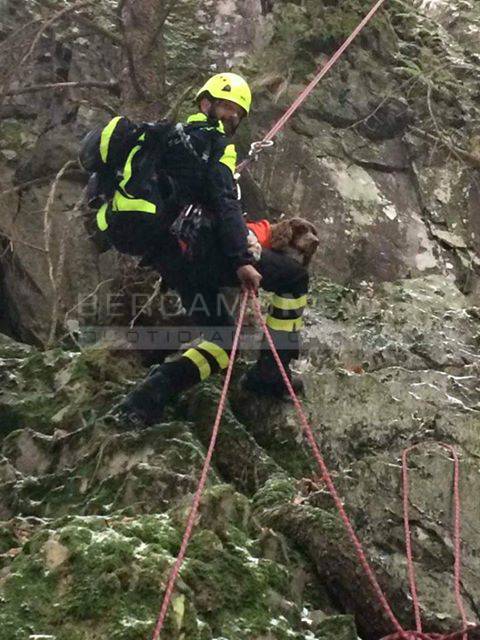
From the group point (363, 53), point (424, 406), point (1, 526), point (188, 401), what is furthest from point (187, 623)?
point (363, 53)

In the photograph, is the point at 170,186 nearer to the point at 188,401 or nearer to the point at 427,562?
the point at 188,401

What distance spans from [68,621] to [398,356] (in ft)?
14.1

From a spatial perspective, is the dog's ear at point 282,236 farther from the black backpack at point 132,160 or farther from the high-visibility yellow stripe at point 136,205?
the high-visibility yellow stripe at point 136,205

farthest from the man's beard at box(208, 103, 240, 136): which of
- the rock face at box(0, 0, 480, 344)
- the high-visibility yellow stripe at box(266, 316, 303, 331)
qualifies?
the rock face at box(0, 0, 480, 344)

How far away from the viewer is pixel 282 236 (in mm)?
5918

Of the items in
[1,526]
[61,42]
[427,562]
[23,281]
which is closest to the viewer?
[1,526]

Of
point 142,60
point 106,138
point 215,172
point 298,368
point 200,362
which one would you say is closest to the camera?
point 106,138

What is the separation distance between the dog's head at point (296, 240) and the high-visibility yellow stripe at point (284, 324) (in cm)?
44

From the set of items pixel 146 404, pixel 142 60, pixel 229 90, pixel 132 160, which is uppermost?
pixel 229 90

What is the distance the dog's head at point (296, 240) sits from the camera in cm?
588

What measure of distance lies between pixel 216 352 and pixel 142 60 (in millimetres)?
3260

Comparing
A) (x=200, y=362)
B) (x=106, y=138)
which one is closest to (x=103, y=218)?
(x=106, y=138)

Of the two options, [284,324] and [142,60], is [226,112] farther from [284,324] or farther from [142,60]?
[142,60]

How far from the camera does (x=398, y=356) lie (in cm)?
682
